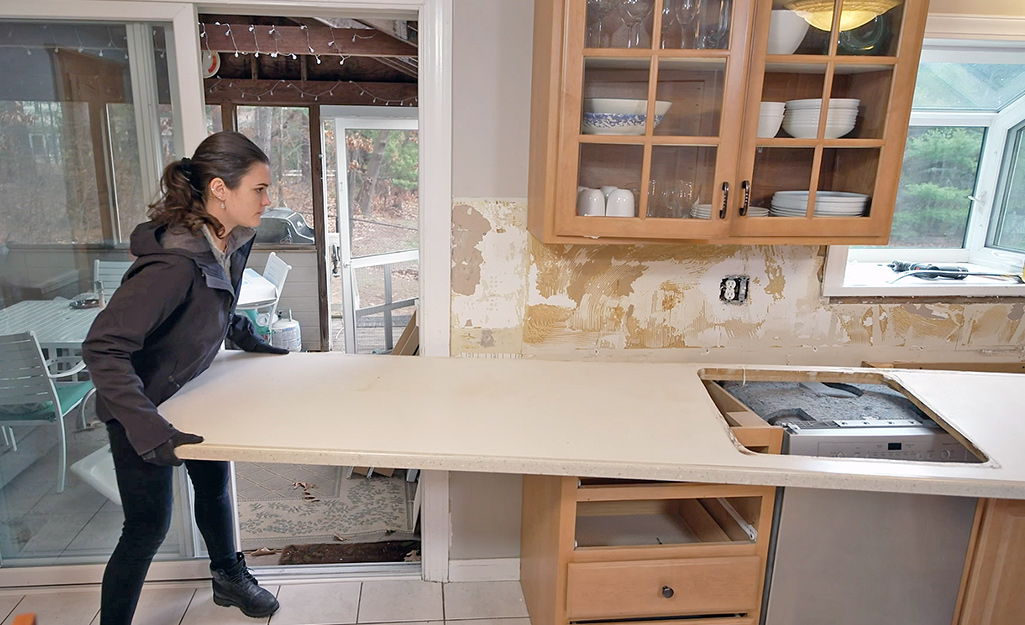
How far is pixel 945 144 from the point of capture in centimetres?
251

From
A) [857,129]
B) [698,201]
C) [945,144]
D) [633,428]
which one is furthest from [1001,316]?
[633,428]

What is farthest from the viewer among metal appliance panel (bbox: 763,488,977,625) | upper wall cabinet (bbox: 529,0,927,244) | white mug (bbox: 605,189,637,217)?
white mug (bbox: 605,189,637,217)

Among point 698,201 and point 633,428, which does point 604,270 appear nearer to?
point 698,201

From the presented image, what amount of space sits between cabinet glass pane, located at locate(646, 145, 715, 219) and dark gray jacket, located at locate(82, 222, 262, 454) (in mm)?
1150

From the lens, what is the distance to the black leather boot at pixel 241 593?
7.03 feet

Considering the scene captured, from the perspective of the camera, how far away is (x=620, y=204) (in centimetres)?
179

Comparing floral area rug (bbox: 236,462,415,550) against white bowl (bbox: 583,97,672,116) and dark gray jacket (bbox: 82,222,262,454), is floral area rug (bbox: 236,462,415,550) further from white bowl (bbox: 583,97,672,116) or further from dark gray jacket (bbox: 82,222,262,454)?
white bowl (bbox: 583,97,672,116)

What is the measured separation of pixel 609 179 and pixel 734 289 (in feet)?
2.29

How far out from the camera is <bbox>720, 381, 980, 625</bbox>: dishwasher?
158 centimetres

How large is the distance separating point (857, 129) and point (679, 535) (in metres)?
1.26

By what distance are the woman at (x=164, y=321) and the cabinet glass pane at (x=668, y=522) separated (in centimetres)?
109

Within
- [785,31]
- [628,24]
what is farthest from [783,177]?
[628,24]

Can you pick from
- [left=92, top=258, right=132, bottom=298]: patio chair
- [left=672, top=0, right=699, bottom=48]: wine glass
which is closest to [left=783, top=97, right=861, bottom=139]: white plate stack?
[left=672, top=0, right=699, bottom=48]: wine glass

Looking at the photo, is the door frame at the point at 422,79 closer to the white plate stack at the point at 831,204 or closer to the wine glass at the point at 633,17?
the wine glass at the point at 633,17
